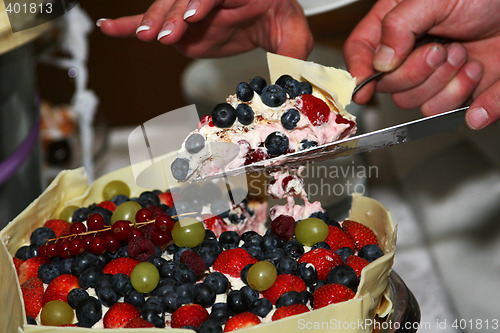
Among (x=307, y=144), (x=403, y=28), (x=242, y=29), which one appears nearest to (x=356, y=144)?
(x=307, y=144)

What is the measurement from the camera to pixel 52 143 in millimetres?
1935

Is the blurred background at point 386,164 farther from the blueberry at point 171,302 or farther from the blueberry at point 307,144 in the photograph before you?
the blueberry at point 171,302

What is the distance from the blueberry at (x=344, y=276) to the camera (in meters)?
0.85

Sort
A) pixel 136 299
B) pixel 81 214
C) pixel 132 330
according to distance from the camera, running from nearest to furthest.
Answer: pixel 132 330, pixel 136 299, pixel 81 214

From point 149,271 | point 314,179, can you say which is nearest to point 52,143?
point 314,179

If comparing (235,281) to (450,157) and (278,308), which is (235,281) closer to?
(278,308)

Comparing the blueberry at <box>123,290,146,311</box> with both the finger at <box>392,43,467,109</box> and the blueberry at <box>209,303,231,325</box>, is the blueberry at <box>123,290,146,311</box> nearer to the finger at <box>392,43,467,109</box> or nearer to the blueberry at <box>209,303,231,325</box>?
the blueberry at <box>209,303,231,325</box>

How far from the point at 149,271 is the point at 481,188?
36.4 inches

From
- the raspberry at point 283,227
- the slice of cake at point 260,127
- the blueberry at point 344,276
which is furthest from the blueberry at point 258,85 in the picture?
the blueberry at point 344,276

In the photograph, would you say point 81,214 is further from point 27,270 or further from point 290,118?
point 290,118

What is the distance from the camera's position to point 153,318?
2.60 ft

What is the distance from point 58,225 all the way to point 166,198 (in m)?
0.20

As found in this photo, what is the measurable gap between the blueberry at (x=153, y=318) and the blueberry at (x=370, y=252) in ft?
1.10

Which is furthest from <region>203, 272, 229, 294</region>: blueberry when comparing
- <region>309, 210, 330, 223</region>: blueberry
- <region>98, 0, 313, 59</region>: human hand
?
<region>98, 0, 313, 59</region>: human hand
